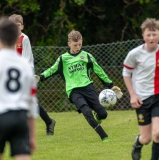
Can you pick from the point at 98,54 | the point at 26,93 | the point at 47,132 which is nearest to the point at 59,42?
the point at 98,54

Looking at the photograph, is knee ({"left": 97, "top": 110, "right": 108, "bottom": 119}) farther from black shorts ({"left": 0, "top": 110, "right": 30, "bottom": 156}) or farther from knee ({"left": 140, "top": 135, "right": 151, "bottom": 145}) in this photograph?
black shorts ({"left": 0, "top": 110, "right": 30, "bottom": 156})

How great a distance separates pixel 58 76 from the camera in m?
14.5

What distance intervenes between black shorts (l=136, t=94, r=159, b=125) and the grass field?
87 cm

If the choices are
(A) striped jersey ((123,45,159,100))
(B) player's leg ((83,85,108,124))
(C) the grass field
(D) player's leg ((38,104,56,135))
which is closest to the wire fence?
(C) the grass field

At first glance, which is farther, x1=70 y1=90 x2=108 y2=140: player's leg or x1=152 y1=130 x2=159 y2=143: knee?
x1=70 y1=90 x2=108 y2=140: player's leg

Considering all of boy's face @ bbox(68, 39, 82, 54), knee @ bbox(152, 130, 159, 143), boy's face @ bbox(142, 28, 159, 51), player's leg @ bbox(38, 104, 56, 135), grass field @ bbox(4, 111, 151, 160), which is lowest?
grass field @ bbox(4, 111, 151, 160)

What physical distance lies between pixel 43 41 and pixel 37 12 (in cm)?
86

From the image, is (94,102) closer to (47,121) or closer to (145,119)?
(47,121)

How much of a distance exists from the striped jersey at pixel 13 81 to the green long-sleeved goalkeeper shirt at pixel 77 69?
4.19 metres

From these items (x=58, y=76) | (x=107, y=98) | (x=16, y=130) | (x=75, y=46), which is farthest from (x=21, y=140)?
(x=58, y=76)

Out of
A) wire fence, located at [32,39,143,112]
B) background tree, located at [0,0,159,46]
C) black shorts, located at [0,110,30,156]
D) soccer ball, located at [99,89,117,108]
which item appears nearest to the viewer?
black shorts, located at [0,110,30,156]

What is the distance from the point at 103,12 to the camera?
18.2 m

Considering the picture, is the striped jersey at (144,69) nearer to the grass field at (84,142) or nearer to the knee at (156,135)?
the knee at (156,135)

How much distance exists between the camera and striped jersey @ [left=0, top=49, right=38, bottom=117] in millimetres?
4832
